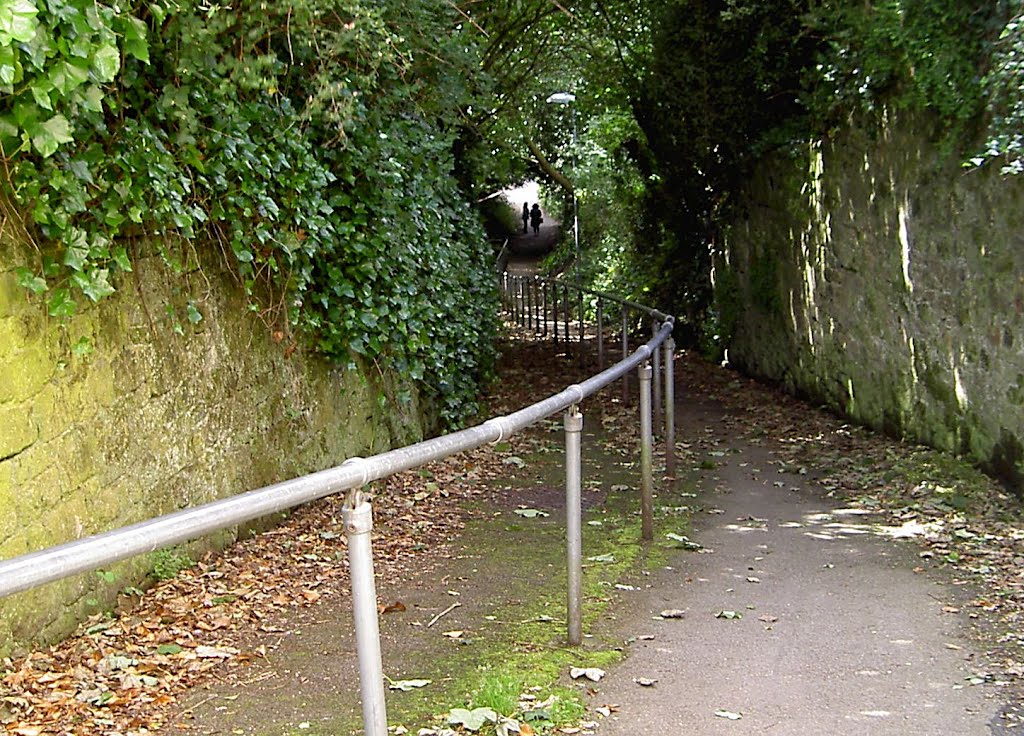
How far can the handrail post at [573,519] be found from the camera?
3854 mm

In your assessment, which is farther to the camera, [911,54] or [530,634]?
[911,54]

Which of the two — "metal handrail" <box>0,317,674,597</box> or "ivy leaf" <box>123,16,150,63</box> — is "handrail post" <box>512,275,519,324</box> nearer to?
"ivy leaf" <box>123,16,150,63</box>

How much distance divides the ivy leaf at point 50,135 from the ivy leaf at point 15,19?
1.90 feet

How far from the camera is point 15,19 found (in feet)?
9.87

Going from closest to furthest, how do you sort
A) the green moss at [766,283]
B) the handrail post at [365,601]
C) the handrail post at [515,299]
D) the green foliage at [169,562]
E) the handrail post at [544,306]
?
1. the handrail post at [365,601]
2. the green foliage at [169,562]
3. the green moss at [766,283]
4. the handrail post at [544,306]
5. the handrail post at [515,299]

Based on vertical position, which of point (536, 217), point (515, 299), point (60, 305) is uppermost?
point (536, 217)

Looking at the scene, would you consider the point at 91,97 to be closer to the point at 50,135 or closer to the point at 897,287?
the point at 50,135

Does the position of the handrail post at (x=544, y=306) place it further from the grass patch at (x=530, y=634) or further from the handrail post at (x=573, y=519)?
the handrail post at (x=573, y=519)

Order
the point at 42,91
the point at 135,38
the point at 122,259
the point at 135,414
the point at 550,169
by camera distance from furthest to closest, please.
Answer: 1. the point at 550,169
2. the point at 135,414
3. the point at 122,259
4. the point at 135,38
5. the point at 42,91

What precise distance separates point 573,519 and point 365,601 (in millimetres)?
1779

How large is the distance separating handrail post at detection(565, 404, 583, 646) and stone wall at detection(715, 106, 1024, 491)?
350 centimetres

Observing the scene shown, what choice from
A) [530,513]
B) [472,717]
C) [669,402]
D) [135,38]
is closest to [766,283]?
[669,402]

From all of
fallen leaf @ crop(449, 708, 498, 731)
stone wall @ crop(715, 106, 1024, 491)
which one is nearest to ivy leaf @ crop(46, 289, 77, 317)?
fallen leaf @ crop(449, 708, 498, 731)

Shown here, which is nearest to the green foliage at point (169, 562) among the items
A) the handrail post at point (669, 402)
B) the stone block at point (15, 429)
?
the stone block at point (15, 429)
